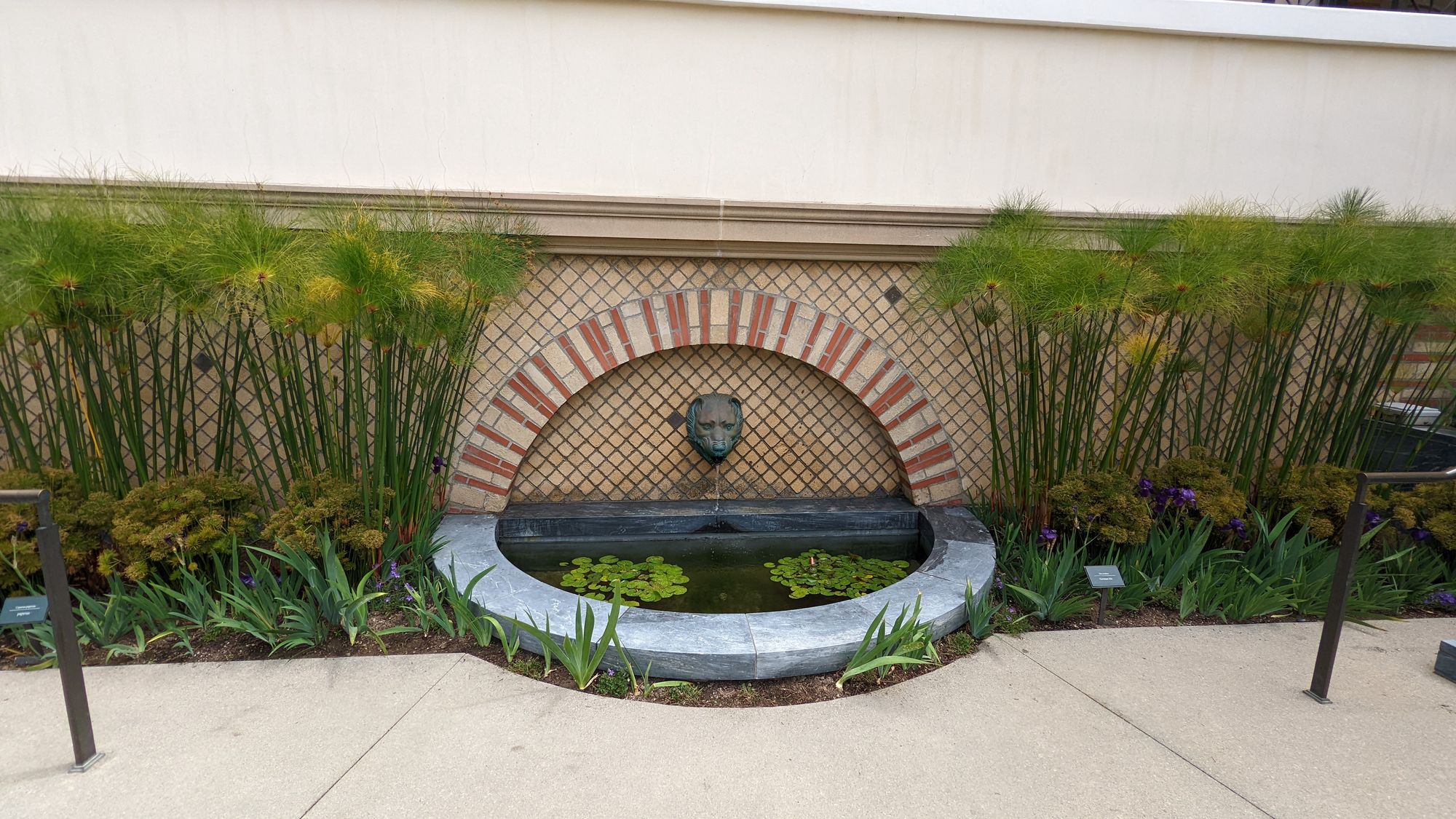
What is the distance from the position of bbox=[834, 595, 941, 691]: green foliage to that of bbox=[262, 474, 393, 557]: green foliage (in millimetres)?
2181

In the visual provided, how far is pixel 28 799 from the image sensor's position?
7.58 feet

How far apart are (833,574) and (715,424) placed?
112 cm

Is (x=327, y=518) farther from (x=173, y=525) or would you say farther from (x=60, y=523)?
(x=60, y=523)

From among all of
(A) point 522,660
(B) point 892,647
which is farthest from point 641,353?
(B) point 892,647

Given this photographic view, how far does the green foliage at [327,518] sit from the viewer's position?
3354 mm

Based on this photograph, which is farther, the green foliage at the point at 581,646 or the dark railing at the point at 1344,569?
the green foliage at the point at 581,646

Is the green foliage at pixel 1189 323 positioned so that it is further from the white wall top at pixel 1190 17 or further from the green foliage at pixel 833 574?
the white wall top at pixel 1190 17

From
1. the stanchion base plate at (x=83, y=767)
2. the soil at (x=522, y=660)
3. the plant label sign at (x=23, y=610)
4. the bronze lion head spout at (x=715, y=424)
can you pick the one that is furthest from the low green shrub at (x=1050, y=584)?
the plant label sign at (x=23, y=610)

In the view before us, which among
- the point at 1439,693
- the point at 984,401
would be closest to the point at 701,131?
the point at 984,401

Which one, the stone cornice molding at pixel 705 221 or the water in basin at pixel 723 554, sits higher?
the stone cornice molding at pixel 705 221

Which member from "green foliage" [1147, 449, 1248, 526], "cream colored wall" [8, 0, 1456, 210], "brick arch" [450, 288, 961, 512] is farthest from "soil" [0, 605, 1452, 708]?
"cream colored wall" [8, 0, 1456, 210]

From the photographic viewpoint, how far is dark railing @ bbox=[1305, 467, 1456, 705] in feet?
9.16

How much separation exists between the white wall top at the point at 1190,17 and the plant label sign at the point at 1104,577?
3114mm

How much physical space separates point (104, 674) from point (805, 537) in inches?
134
